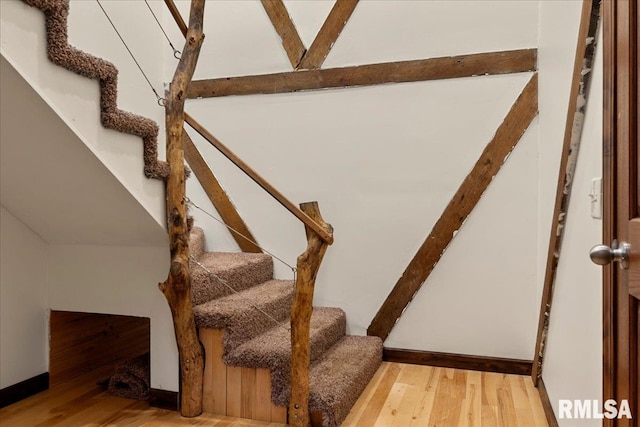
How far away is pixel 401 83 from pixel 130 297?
212cm

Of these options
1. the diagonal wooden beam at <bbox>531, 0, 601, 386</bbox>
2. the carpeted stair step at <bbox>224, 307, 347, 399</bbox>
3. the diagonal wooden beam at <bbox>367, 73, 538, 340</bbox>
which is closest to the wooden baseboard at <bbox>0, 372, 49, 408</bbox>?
the carpeted stair step at <bbox>224, 307, 347, 399</bbox>

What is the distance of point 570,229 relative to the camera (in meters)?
1.95

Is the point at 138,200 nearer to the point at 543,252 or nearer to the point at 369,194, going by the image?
the point at 369,194

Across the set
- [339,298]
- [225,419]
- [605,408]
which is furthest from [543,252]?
[225,419]

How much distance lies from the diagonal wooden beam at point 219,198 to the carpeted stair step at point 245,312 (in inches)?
22.1

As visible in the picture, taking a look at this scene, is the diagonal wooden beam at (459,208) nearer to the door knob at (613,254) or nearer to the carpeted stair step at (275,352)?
the carpeted stair step at (275,352)

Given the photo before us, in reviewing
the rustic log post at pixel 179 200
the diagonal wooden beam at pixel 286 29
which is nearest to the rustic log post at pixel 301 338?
the rustic log post at pixel 179 200

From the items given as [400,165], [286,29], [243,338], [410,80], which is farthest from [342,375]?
[286,29]

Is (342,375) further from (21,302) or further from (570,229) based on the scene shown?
(21,302)

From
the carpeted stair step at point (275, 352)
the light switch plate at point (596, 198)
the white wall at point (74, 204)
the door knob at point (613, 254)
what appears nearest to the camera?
the door knob at point (613, 254)

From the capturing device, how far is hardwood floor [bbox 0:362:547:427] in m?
2.26

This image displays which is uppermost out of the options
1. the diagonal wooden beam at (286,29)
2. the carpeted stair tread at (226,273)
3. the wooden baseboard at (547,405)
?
the diagonal wooden beam at (286,29)

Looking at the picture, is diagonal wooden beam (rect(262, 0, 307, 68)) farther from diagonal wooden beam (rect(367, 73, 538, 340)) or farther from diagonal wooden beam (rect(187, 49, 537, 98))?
diagonal wooden beam (rect(367, 73, 538, 340))

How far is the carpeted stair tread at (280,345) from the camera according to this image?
2234 millimetres
